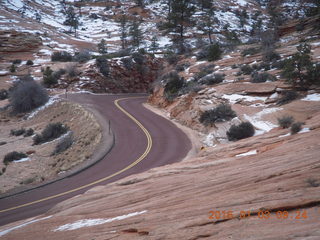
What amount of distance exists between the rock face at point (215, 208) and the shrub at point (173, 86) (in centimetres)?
2189

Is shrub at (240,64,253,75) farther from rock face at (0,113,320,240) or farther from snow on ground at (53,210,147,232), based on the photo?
snow on ground at (53,210,147,232)

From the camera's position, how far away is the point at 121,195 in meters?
7.79

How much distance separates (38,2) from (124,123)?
7082 centimetres

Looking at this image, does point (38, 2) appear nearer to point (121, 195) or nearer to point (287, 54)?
point (287, 54)

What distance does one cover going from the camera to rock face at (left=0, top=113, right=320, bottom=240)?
3668 millimetres

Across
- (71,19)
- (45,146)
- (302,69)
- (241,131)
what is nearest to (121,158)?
(241,131)

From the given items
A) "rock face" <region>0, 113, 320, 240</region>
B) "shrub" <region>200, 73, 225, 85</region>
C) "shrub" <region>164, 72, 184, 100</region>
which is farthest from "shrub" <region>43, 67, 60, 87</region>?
"rock face" <region>0, 113, 320, 240</region>

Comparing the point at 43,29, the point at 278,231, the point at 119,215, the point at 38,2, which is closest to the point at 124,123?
the point at 119,215

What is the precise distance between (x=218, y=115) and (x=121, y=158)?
838 cm

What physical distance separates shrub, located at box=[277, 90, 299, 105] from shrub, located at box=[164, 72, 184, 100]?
13.8m

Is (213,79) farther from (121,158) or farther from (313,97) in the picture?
(121,158)

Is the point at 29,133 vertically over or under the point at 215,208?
over

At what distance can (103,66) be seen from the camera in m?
41.7
